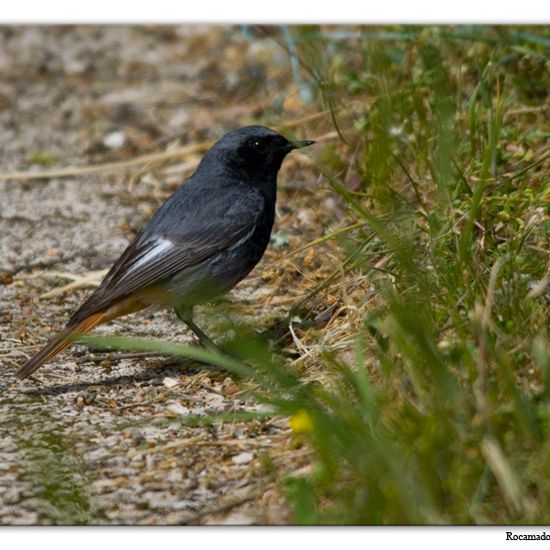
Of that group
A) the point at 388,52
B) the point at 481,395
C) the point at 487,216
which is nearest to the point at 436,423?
the point at 481,395

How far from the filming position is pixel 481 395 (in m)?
3.43

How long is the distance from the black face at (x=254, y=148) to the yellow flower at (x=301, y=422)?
176 cm

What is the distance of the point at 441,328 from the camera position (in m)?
3.83

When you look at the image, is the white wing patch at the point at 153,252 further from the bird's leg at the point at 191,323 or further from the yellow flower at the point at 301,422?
the yellow flower at the point at 301,422

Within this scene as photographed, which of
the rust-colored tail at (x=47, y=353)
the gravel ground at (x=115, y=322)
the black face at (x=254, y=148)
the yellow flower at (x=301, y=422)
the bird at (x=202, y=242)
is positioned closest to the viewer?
the yellow flower at (x=301, y=422)

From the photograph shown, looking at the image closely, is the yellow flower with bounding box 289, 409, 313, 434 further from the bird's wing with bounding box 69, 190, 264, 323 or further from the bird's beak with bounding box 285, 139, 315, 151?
the bird's beak with bounding box 285, 139, 315, 151

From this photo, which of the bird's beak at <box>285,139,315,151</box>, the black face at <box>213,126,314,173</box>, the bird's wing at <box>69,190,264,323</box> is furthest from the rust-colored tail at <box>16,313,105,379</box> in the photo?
the bird's beak at <box>285,139,315,151</box>

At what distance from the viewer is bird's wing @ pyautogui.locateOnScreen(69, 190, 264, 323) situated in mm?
4777

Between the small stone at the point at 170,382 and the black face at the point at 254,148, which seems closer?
the small stone at the point at 170,382

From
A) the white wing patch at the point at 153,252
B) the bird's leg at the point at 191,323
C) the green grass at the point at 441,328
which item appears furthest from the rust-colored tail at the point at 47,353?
the green grass at the point at 441,328

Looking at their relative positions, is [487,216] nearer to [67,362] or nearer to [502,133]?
[502,133]

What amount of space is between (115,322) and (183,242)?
64 cm

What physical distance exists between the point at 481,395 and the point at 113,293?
1856 millimetres

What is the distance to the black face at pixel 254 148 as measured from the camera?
205 inches
